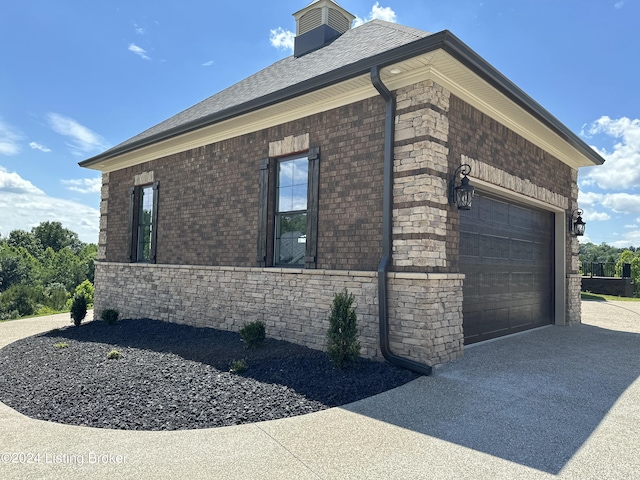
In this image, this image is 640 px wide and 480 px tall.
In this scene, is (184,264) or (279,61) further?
(279,61)

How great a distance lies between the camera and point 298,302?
7.55 m

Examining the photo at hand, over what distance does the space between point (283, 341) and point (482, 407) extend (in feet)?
12.5

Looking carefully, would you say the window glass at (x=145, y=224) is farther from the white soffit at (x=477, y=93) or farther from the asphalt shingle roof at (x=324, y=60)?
the white soffit at (x=477, y=93)

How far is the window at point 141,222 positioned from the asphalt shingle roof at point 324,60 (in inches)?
91.8

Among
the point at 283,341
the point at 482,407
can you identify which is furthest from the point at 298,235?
the point at 482,407

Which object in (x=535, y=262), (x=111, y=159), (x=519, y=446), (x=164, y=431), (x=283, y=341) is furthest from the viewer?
(x=111, y=159)

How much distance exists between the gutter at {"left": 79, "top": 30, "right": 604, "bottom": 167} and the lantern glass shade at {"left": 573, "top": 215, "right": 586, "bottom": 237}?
5.12ft

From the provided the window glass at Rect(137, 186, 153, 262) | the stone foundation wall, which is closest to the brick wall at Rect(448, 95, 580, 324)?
the stone foundation wall

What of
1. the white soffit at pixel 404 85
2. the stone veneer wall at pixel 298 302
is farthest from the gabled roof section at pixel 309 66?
the stone veneer wall at pixel 298 302

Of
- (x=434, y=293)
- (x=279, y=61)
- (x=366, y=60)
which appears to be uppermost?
(x=279, y=61)

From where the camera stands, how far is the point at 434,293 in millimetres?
6059

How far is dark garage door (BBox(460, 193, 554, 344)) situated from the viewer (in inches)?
294

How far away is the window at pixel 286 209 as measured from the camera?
7.69 meters

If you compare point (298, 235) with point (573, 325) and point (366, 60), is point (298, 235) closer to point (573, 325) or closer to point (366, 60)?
point (366, 60)
